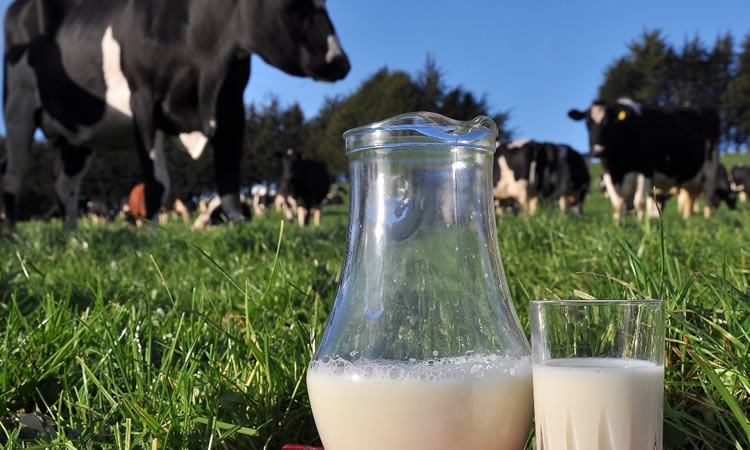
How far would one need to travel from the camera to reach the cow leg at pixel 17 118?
7895 millimetres

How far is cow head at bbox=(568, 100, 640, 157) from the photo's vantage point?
42.8 feet

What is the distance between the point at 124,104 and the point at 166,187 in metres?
0.98

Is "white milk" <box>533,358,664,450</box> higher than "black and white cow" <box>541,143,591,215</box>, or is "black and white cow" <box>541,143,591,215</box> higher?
"black and white cow" <box>541,143,591,215</box>

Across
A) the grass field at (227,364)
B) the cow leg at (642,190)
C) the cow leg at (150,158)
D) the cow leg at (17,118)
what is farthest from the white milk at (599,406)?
the cow leg at (642,190)

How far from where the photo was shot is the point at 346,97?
68312 mm

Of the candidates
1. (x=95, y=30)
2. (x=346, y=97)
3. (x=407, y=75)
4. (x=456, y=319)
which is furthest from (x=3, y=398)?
(x=346, y=97)

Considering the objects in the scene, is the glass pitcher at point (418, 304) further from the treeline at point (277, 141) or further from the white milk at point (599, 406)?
the treeline at point (277, 141)

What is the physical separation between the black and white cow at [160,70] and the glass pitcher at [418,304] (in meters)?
4.86

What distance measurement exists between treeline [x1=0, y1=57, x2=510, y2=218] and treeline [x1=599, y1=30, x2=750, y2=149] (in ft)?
88.1

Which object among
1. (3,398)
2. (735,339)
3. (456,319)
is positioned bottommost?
(3,398)

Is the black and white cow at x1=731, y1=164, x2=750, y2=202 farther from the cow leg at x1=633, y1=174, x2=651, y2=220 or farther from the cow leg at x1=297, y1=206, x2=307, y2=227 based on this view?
the cow leg at x1=633, y1=174, x2=651, y2=220

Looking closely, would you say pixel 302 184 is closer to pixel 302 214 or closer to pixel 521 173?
pixel 302 214

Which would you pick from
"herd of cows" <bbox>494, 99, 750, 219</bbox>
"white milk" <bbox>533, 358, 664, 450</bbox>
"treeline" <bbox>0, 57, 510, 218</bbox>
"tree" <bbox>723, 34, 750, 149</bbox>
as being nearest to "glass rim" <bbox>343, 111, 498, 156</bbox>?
"white milk" <bbox>533, 358, 664, 450</bbox>

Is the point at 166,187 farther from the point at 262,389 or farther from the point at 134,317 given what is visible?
the point at 262,389
